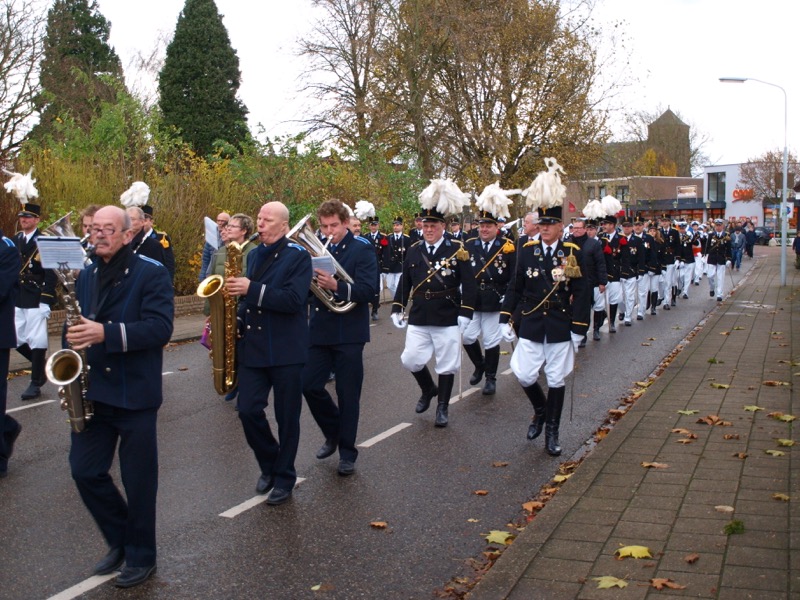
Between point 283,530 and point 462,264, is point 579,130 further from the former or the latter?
point 283,530

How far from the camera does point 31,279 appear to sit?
1028 cm

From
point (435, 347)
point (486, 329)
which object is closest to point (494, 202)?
point (486, 329)

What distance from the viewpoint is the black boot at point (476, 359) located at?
10836 millimetres

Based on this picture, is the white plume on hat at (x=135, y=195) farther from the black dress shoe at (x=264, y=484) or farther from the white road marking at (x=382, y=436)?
the black dress shoe at (x=264, y=484)

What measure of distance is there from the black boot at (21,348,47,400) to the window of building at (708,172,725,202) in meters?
96.0

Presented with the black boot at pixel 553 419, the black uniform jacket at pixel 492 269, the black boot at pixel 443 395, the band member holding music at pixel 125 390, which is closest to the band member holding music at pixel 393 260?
the black uniform jacket at pixel 492 269

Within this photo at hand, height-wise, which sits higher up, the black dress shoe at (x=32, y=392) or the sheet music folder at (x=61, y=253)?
the sheet music folder at (x=61, y=253)

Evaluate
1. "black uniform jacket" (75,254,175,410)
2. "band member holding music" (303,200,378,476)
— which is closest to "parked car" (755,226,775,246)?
"band member holding music" (303,200,378,476)

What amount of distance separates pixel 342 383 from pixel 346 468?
648 mm

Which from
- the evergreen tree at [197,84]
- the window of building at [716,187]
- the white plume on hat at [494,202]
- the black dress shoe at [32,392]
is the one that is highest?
the evergreen tree at [197,84]

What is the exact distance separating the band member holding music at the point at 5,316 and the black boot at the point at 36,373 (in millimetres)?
3280

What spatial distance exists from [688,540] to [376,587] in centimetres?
183

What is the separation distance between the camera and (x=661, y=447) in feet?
24.5

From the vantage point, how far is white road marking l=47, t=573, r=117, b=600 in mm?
4656
